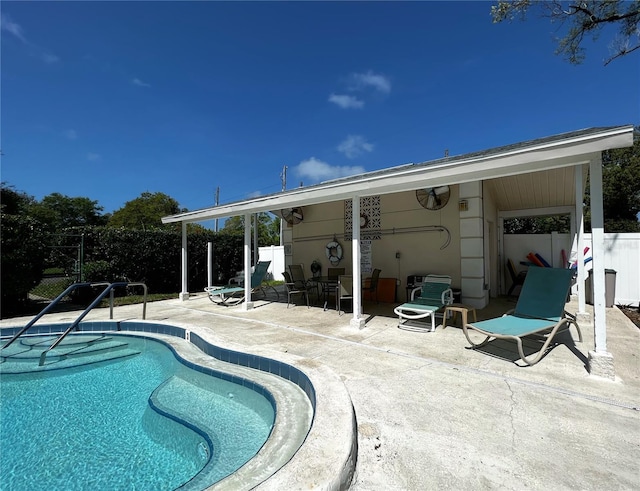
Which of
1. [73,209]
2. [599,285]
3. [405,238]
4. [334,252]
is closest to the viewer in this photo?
[599,285]

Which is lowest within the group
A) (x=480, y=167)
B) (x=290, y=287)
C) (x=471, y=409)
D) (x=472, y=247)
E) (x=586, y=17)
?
(x=471, y=409)

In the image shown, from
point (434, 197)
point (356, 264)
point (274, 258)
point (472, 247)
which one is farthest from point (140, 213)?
point (472, 247)

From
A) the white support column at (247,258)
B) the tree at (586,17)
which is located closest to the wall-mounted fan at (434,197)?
the white support column at (247,258)

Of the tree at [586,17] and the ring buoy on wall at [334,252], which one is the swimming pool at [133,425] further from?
the tree at [586,17]

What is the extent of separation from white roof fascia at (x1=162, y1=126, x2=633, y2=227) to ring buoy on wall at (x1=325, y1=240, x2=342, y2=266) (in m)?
3.60

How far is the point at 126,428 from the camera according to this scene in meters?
3.10

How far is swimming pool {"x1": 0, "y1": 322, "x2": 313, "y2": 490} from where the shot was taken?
2422mm

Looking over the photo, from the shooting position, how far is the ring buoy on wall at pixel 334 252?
33.3 ft

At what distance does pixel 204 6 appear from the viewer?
8.34 meters

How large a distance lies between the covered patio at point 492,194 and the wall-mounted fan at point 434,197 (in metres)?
0.36

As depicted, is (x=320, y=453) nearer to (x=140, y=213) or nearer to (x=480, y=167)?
(x=480, y=167)

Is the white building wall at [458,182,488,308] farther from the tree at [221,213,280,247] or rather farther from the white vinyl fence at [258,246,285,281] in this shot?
the tree at [221,213,280,247]

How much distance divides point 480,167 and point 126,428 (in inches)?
213

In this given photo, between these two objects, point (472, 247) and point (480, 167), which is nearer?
point (480, 167)
